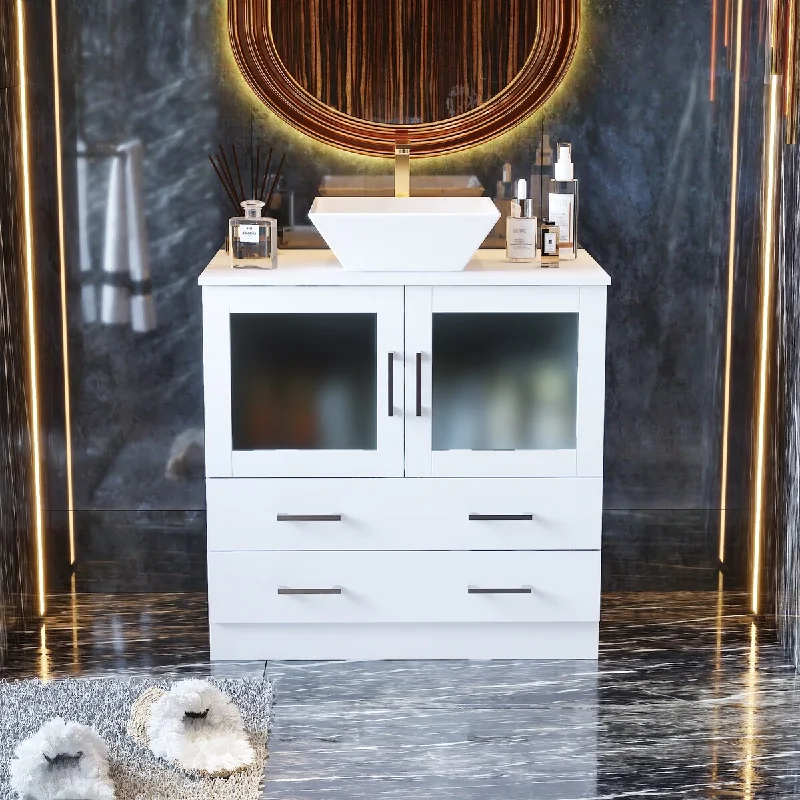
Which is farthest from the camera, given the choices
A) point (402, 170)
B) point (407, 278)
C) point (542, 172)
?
point (542, 172)

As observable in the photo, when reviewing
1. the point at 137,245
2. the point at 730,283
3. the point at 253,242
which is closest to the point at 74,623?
the point at 137,245

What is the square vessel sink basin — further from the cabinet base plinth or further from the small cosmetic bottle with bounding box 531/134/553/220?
the cabinet base plinth

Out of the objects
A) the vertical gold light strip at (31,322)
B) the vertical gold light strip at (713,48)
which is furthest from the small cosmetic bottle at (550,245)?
the vertical gold light strip at (31,322)

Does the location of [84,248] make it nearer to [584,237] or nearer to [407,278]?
[407,278]

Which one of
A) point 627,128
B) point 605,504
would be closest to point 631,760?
point 605,504

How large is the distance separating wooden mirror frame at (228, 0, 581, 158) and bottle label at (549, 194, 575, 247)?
0.33 metres

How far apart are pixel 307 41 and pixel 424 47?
290 mm

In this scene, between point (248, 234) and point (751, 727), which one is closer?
point (751, 727)

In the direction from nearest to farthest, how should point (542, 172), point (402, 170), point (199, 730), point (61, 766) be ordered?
point (61, 766)
point (199, 730)
point (402, 170)
point (542, 172)

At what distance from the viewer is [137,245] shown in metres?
3.34

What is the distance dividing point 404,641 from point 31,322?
124 centimetres

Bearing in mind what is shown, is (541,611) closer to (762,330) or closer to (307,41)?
(762,330)

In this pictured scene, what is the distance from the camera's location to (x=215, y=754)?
2580 mm

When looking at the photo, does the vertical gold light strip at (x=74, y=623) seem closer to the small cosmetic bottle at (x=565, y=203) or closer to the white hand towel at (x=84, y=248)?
the white hand towel at (x=84, y=248)
